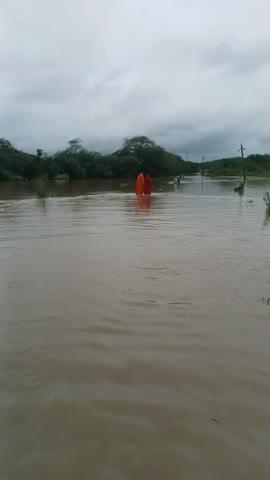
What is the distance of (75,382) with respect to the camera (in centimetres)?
347

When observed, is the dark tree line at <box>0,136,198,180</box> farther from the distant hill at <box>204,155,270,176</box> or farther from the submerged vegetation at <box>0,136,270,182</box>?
the distant hill at <box>204,155,270,176</box>

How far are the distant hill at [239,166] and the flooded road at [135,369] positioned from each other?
98242 millimetres

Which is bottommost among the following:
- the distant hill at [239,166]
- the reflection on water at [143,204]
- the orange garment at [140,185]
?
the reflection on water at [143,204]

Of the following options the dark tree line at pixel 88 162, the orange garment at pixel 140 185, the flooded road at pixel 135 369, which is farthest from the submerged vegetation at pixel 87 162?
the flooded road at pixel 135 369

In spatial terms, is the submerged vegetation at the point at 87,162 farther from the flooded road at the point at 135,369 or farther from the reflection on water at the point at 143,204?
the flooded road at the point at 135,369

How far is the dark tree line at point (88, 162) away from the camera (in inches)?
2709

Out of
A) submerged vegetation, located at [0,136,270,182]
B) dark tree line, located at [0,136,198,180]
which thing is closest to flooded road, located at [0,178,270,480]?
submerged vegetation, located at [0,136,270,182]

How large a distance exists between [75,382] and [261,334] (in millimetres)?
2154

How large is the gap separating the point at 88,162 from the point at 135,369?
255 feet

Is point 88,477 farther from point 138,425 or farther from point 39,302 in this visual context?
point 39,302

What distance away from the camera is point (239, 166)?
118000mm

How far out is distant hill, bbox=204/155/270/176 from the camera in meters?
110

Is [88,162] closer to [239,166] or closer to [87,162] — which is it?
[87,162]

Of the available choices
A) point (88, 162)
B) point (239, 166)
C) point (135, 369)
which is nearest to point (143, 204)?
point (135, 369)
